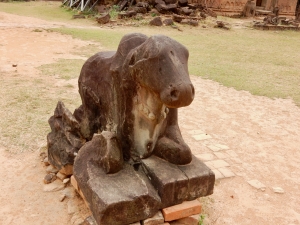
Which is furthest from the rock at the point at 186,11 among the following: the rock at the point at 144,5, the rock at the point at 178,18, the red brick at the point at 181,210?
the red brick at the point at 181,210

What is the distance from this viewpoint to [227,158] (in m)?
4.14

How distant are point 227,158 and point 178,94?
7.68 ft

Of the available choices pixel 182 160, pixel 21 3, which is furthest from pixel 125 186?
pixel 21 3

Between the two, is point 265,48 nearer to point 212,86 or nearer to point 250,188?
point 212,86

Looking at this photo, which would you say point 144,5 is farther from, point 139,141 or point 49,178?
point 139,141

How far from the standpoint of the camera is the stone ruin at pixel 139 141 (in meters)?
2.17

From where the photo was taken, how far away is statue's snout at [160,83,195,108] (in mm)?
2076

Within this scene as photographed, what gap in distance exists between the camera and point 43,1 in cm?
2433

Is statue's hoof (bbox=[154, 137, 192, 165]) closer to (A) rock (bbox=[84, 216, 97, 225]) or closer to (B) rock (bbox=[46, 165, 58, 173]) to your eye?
(A) rock (bbox=[84, 216, 97, 225])

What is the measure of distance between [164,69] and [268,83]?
19.9ft

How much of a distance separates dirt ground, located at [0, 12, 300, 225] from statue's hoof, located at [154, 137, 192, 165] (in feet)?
2.41

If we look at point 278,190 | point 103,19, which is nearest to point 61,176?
point 278,190

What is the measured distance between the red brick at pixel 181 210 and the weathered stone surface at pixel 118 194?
0.11m

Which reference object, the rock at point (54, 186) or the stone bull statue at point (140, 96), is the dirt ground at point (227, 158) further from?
the stone bull statue at point (140, 96)
